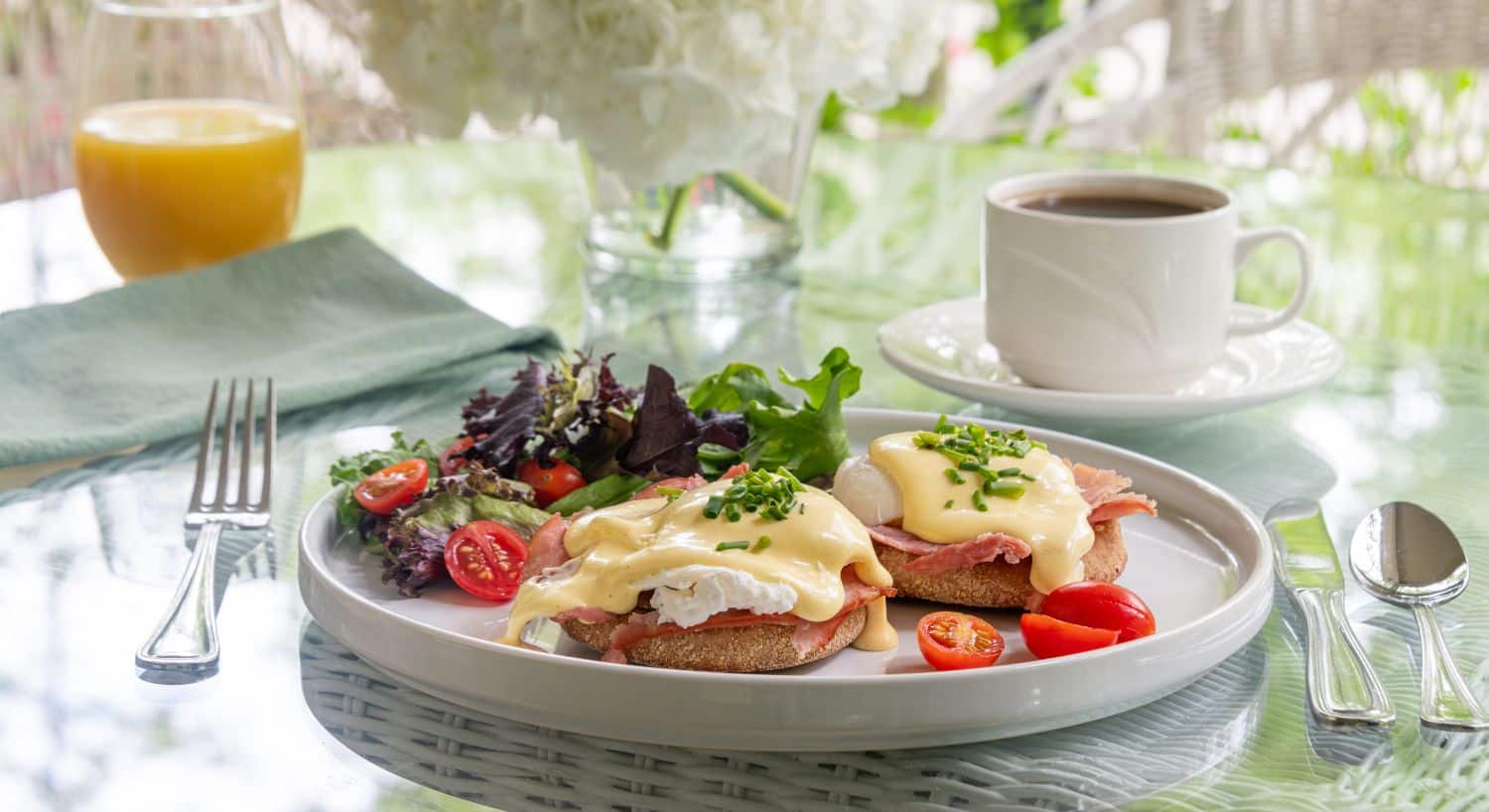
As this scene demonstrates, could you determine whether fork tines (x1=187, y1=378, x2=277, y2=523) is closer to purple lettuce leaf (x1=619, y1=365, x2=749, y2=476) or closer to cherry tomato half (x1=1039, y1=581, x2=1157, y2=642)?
purple lettuce leaf (x1=619, y1=365, x2=749, y2=476)

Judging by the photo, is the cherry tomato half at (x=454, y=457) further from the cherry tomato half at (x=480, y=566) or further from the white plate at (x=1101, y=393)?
the white plate at (x=1101, y=393)

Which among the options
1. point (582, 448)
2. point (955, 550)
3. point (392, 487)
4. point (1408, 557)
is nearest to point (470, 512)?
point (392, 487)

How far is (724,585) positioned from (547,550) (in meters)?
0.22

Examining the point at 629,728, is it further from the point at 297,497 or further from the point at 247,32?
the point at 247,32

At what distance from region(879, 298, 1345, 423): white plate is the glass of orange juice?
1096mm

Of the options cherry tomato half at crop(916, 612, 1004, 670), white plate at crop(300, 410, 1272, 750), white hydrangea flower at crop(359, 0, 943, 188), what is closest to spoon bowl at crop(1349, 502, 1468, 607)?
white plate at crop(300, 410, 1272, 750)

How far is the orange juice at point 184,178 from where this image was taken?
234 cm

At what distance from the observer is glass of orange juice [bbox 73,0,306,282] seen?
236 cm

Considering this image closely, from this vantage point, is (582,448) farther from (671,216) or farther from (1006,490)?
(671,216)

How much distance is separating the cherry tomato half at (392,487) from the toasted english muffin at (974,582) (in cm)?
47

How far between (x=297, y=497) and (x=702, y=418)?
462 mm

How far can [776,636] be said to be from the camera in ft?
3.83

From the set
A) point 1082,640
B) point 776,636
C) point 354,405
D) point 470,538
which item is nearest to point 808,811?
point 776,636

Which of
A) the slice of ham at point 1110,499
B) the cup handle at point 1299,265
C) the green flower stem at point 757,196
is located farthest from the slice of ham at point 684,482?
the green flower stem at point 757,196
